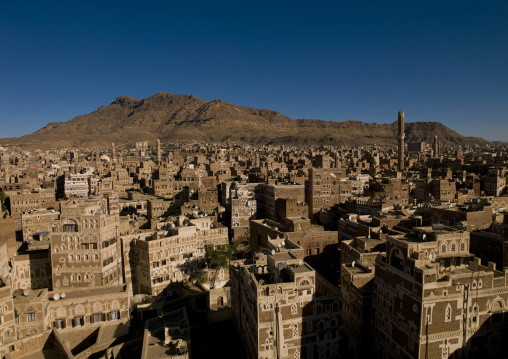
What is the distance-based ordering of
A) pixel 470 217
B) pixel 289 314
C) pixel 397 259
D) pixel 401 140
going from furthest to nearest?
pixel 401 140 → pixel 470 217 → pixel 289 314 → pixel 397 259

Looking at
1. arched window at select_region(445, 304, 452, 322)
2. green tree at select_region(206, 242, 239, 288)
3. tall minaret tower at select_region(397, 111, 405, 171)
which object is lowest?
green tree at select_region(206, 242, 239, 288)

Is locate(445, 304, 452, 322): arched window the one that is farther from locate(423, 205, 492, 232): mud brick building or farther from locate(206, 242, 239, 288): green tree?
locate(206, 242, 239, 288): green tree

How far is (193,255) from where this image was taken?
3600 cm

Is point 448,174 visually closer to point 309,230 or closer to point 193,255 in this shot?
point 309,230

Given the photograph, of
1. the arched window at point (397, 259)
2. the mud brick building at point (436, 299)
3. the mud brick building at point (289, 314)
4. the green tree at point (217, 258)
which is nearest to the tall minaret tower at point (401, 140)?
the green tree at point (217, 258)

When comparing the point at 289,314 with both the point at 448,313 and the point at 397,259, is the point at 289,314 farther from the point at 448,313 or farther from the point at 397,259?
the point at 448,313

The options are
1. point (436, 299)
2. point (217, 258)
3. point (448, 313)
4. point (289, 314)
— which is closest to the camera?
point (436, 299)

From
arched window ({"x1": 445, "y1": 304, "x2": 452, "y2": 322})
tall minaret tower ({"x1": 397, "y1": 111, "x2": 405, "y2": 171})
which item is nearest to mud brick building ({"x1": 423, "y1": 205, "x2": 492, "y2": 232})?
arched window ({"x1": 445, "y1": 304, "x2": 452, "y2": 322})

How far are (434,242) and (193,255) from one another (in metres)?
21.6

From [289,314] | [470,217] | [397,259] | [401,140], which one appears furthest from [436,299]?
[401,140]

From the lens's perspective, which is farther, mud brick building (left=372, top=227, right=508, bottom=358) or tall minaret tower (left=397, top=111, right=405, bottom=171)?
tall minaret tower (left=397, top=111, right=405, bottom=171)

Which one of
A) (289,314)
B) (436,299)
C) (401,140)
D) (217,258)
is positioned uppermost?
(401,140)

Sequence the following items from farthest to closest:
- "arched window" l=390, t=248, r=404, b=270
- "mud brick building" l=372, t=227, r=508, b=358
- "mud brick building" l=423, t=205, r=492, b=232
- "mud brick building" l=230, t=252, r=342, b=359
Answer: "mud brick building" l=423, t=205, r=492, b=232 → "mud brick building" l=230, t=252, r=342, b=359 → "arched window" l=390, t=248, r=404, b=270 → "mud brick building" l=372, t=227, r=508, b=358

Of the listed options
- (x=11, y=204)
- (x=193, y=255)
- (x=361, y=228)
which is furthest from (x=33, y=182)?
(x=361, y=228)
